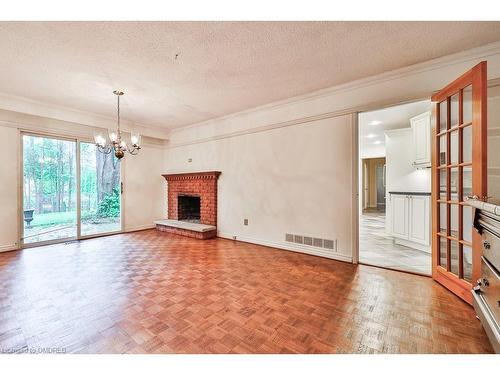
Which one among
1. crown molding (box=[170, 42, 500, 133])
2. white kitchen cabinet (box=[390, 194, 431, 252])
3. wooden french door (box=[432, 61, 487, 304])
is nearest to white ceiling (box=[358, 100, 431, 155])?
crown molding (box=[170, 42, 500, 133])

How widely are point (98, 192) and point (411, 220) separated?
619 cm

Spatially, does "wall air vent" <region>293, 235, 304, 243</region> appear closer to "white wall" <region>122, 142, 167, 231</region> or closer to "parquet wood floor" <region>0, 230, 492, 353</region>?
"parquet wood floor" <region>0, 230, 492, 353</region>

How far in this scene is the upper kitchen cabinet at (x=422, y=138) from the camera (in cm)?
378

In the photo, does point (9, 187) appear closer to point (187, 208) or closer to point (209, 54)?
point (187, 208)

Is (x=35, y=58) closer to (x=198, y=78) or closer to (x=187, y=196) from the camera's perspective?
(x=198, y=78)

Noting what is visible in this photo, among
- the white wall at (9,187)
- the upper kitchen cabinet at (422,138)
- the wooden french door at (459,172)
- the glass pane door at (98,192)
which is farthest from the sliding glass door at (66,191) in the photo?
the upper kitchen cabinet at (422,138)

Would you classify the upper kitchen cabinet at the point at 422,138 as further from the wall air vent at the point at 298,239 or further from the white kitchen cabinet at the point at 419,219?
the wall air vent at the point at 298,239

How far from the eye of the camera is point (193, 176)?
5.22m

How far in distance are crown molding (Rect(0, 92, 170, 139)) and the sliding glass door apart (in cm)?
52

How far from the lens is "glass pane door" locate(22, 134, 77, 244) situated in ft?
13.4

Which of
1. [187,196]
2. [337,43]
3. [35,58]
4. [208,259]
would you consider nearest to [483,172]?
[337,43]

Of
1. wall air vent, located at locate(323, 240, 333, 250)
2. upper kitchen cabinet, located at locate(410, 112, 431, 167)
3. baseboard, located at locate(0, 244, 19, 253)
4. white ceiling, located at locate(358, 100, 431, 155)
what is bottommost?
baseboard, located at locate(0, 244, 19, 253)

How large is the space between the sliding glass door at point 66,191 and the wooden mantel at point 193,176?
1154mm

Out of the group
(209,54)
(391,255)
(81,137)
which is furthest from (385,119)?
(81,137)
